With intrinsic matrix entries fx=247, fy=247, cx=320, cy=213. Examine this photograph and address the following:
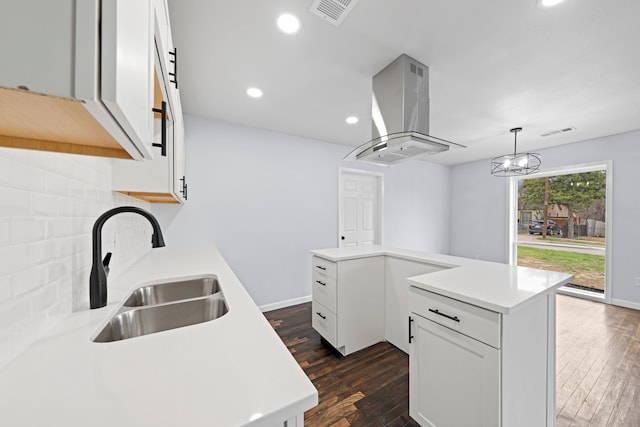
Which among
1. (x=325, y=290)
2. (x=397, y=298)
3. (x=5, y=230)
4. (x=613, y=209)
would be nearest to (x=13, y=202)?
(x=5, y=230)

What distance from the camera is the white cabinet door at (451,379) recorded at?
3.59 feet

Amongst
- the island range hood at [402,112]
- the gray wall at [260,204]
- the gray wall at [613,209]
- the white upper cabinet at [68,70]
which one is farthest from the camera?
the gray wall at [613,209]

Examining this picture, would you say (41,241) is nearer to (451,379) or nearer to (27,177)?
(27,177)

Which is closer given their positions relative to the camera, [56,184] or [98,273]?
[56,184]

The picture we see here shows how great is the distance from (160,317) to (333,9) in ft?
5.85

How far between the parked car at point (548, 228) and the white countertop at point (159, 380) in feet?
17.7

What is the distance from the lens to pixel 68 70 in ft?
0.99

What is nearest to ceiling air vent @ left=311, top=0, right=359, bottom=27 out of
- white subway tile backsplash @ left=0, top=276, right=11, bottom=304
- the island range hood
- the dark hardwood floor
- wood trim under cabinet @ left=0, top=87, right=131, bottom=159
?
the island range hood

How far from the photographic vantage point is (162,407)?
1.49 ft

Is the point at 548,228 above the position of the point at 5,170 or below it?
below

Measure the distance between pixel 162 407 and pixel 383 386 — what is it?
5.90ft

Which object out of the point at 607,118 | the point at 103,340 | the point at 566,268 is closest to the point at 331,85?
the point at 103,340

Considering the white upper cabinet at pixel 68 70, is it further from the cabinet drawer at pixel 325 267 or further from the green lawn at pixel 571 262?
the green lawn at pixel 571 262

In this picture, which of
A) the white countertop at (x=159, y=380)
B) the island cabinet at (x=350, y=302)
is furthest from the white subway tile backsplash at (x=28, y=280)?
the island cabinet at (x=350, y=302)
